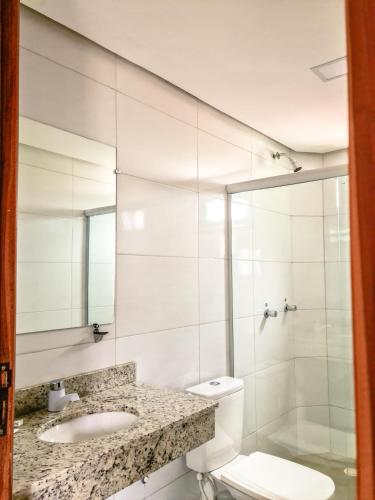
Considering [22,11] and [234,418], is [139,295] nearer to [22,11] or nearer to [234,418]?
[234,418]

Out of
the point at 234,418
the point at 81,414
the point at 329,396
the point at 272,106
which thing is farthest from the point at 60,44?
the point at 329,396

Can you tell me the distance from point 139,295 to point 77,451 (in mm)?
871

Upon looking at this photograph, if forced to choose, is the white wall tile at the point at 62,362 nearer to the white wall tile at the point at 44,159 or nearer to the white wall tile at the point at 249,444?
the white wall tile at the point at 44,159

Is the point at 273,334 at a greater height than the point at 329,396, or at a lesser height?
greater

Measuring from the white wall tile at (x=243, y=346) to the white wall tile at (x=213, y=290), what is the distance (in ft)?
0.44

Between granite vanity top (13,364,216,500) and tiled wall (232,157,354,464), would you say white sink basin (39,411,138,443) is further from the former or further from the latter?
tiled wall (232,157,354,464)

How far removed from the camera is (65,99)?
1.57 metres

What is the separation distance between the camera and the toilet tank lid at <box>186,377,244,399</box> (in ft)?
6.49

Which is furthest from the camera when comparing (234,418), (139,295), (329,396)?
(329,396)

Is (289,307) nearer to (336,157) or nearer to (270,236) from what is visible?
(270,236)

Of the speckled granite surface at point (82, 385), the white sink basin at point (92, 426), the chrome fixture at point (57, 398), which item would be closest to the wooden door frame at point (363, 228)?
the white sink basin at point (92, 426)

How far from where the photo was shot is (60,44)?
5.13ft

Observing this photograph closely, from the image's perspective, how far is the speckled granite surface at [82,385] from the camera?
1352 millimetres

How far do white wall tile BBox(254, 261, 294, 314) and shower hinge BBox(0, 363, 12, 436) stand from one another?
6.31ft
